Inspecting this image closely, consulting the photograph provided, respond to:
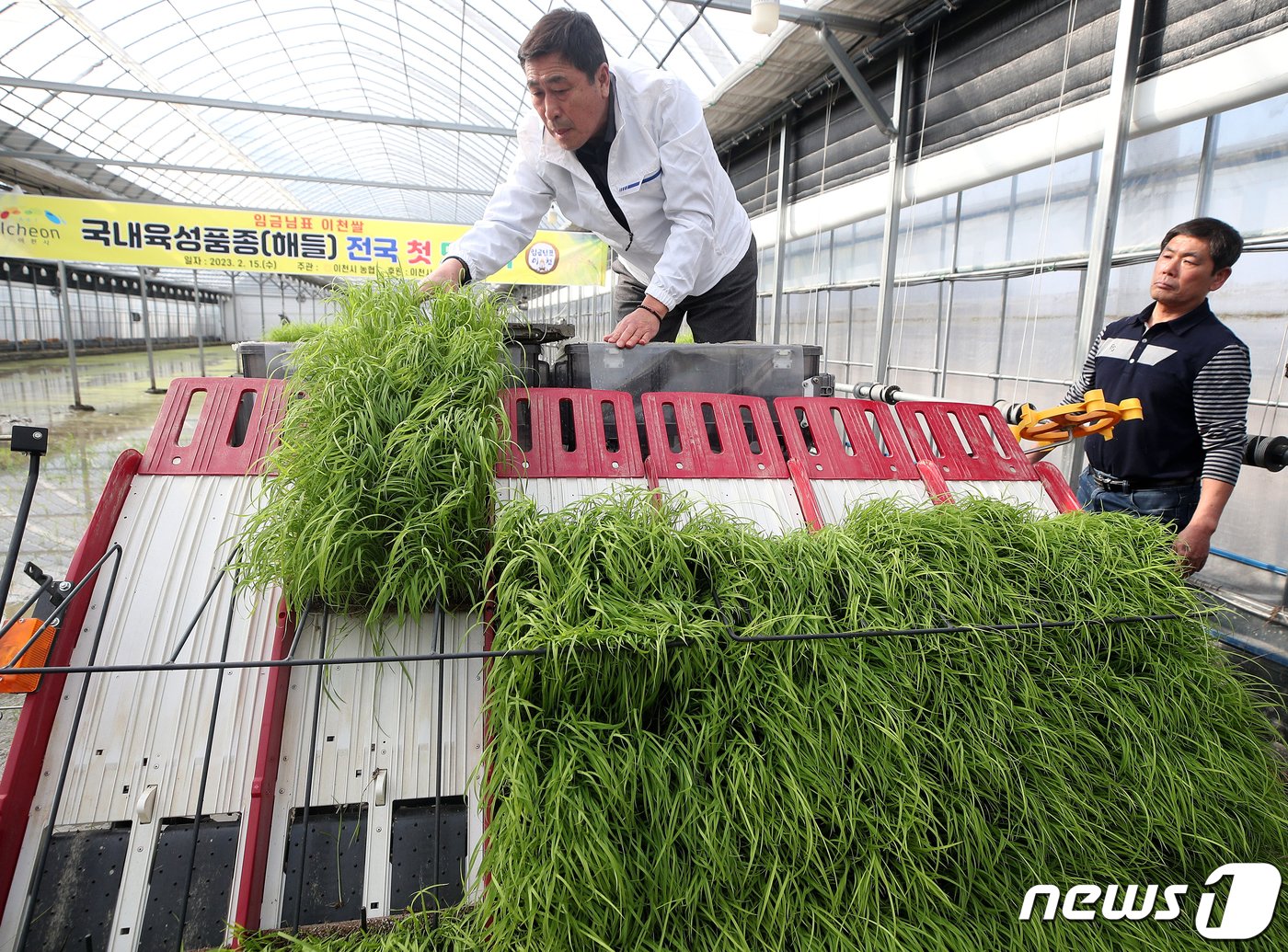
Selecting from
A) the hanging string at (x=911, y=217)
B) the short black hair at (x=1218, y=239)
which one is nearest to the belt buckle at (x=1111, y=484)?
the short black hair at (x=1218, y=239)

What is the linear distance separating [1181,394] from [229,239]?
1003 centimetres

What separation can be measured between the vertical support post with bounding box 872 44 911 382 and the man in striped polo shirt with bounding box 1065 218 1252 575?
4.18 m

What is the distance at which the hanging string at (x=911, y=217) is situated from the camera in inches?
226

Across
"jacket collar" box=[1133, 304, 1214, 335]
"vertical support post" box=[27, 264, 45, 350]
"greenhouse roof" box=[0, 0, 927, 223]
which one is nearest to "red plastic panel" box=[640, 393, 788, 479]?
"jacket collar" box=[1133, 304, 1214, 335]

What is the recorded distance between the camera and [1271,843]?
136 centimetres

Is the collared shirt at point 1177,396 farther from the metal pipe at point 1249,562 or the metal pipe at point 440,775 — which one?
the metal pipe at point 440,775

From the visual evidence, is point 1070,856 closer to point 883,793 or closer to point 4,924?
point 883,793

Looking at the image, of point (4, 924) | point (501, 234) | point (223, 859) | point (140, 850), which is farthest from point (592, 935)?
point (501, 234)

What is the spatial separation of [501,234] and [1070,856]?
2.24 m

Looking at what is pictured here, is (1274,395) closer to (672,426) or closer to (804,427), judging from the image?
(804,427)

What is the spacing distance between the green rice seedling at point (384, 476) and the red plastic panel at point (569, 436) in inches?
6.7

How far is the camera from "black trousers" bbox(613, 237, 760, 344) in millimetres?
2715

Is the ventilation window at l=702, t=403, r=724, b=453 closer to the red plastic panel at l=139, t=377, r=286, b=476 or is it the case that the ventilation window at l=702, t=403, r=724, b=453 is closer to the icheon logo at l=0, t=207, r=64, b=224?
the red plastic panel at l=139, t=377, r=286, b=476

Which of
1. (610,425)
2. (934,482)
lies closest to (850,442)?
(934,482)
